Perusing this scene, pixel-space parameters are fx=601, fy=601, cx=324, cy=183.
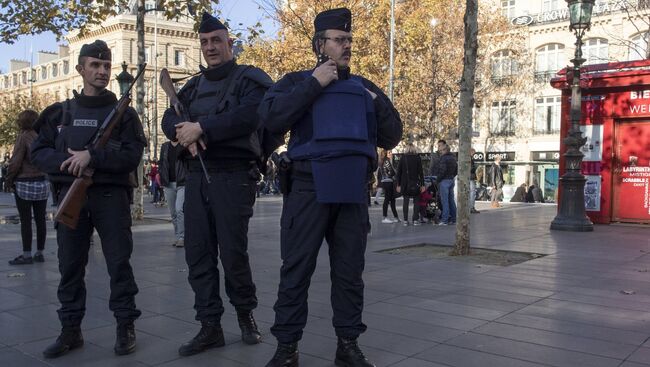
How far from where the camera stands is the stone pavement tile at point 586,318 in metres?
4.67

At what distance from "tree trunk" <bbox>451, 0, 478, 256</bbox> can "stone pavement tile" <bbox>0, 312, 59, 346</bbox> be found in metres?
5.55

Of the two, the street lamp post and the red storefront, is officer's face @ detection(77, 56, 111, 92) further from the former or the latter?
the red storefront

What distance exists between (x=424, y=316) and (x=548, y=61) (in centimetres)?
3823

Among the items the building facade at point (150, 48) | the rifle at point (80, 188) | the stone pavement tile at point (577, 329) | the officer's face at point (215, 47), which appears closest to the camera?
the rifle at point (80, 188)

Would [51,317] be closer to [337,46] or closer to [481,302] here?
[337,46]

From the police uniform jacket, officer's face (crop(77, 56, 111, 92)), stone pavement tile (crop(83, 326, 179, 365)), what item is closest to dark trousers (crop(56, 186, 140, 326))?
the police uniform jacket

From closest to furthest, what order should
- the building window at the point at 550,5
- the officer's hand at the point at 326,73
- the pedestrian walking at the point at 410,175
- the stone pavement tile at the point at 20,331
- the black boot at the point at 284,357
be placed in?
the officer's hand at the point at 326,73, the black boot at the point at 284,357, the stone pavement tile at the point at 20,331, the pedestrian walking at the point at 410,175, the building window at the point at 550,5

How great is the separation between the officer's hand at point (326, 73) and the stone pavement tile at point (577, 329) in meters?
2.54

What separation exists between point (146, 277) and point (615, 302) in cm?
477

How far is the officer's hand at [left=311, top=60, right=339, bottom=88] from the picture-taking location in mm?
3352

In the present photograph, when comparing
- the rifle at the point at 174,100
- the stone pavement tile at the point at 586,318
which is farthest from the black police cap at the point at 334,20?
the stone pavement tile at the point at 586,318

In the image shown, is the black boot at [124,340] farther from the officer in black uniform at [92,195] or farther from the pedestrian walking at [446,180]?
the pedestrian walking at [446,180]

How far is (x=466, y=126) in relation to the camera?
838 cm

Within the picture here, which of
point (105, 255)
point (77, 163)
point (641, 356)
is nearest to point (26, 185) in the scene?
point (105, 255)
